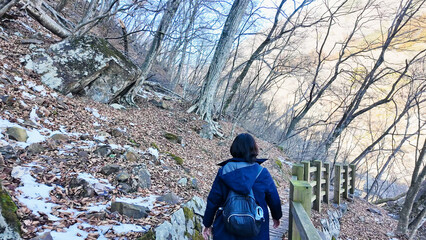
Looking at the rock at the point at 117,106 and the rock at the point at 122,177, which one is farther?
the rock at the point at 117,106

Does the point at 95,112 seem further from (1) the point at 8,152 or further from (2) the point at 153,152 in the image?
(1) the point at 8,152

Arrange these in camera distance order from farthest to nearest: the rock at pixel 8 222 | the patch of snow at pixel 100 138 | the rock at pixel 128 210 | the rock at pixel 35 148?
the patch of snow at pixel 100 138, the rock at pixel 35 148, the rock at pixel 128 210, the rock at pixel 8 222

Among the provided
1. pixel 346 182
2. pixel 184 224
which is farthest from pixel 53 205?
pixel 346 182

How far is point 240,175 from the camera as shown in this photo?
2273 mm

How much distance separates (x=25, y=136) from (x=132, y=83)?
4.77m

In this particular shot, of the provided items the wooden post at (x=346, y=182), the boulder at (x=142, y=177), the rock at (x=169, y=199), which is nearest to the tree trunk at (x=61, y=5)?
the boulder at (x=142, y=177)

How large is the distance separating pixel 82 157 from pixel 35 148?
707mm

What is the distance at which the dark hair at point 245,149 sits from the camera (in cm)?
244

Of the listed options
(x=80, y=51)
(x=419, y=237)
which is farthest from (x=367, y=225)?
(x=80, y=51)

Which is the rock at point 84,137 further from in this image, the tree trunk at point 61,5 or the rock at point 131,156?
the tree trunk at point 61,5

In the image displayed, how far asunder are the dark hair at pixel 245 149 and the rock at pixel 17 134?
376cm

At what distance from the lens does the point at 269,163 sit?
1144 cm

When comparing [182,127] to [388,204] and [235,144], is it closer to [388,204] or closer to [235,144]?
[235,144]

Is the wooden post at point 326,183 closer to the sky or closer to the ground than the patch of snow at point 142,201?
closer to the sky
